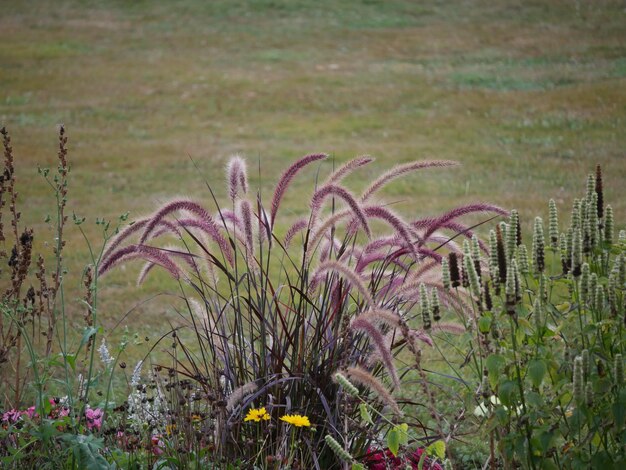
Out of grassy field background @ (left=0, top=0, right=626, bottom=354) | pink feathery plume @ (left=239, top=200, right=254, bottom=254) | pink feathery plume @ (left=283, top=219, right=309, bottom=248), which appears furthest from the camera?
grassy field background @ (left=0, top=0, right=626, bottom=354)

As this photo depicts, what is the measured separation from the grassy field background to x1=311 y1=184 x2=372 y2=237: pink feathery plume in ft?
12.5

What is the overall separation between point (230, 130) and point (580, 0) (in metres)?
13.8

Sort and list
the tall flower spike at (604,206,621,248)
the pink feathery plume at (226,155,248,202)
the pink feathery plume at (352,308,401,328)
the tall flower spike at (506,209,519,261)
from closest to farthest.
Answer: the pink feathery plume at (352,308,401,328) → the tall flower spike at (506,209,519,261) → the tall flower spike at (604,206,621,248) → the pink feathery plume at (226,155,248,202)

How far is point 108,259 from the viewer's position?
3248 mm

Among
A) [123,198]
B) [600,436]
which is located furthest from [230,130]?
[600,436]

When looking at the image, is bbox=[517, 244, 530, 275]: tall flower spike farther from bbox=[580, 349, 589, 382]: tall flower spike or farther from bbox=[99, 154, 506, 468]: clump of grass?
bbox=[580, 349, 589, 382]: tall flower spike

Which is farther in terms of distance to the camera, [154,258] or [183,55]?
[183,55]

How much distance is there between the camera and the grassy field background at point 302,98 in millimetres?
10664

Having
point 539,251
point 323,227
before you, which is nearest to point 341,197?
point 323,227

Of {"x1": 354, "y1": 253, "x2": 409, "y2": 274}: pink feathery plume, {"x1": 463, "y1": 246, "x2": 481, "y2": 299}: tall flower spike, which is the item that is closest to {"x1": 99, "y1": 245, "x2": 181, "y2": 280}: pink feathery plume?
{"x1": 354, "y1": 253, "x2": 409, "y2": 274}: pink feathery plume

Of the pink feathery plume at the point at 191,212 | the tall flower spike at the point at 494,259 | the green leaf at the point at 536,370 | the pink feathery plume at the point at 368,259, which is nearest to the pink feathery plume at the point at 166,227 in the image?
Result: the pink feathery plume at the point at 191,212

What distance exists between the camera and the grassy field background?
420 inches

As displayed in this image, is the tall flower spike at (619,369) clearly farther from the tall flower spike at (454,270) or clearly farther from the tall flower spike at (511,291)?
the tall flower spike at (454,270)

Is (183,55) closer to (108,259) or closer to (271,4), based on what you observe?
(271,4)
